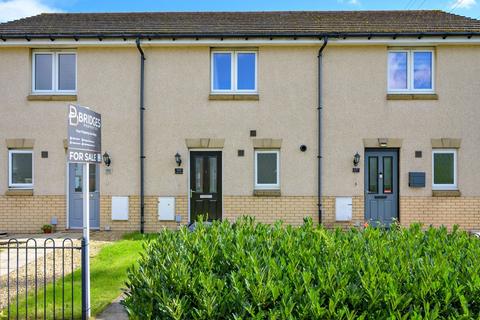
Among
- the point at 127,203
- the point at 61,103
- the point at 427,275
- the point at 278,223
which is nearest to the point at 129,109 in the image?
the point at 61,103

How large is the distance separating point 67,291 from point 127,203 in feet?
16.1

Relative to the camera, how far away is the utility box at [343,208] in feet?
32.7

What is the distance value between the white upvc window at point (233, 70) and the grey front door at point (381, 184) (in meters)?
4.15

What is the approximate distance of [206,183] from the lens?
10250mm

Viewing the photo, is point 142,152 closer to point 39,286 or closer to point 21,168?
point 21,168

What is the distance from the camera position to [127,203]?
10031mm

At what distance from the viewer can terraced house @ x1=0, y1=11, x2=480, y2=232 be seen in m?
9.93

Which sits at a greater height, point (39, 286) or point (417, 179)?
point (417, 179)

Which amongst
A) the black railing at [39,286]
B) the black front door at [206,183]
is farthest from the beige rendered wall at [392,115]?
the black railing at [39,286]

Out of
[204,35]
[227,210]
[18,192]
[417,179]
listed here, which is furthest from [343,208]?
[18,192]

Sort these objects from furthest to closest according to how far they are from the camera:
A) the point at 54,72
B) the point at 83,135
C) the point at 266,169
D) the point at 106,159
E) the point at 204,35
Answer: the point at 54,72 < the point at 266,169 < the point at 106,159 < the point at 204,35 < the point at 83,135

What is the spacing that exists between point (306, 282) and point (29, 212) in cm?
1022

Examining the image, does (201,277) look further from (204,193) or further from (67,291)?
(204,193)

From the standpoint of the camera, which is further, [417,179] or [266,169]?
[266,169]
